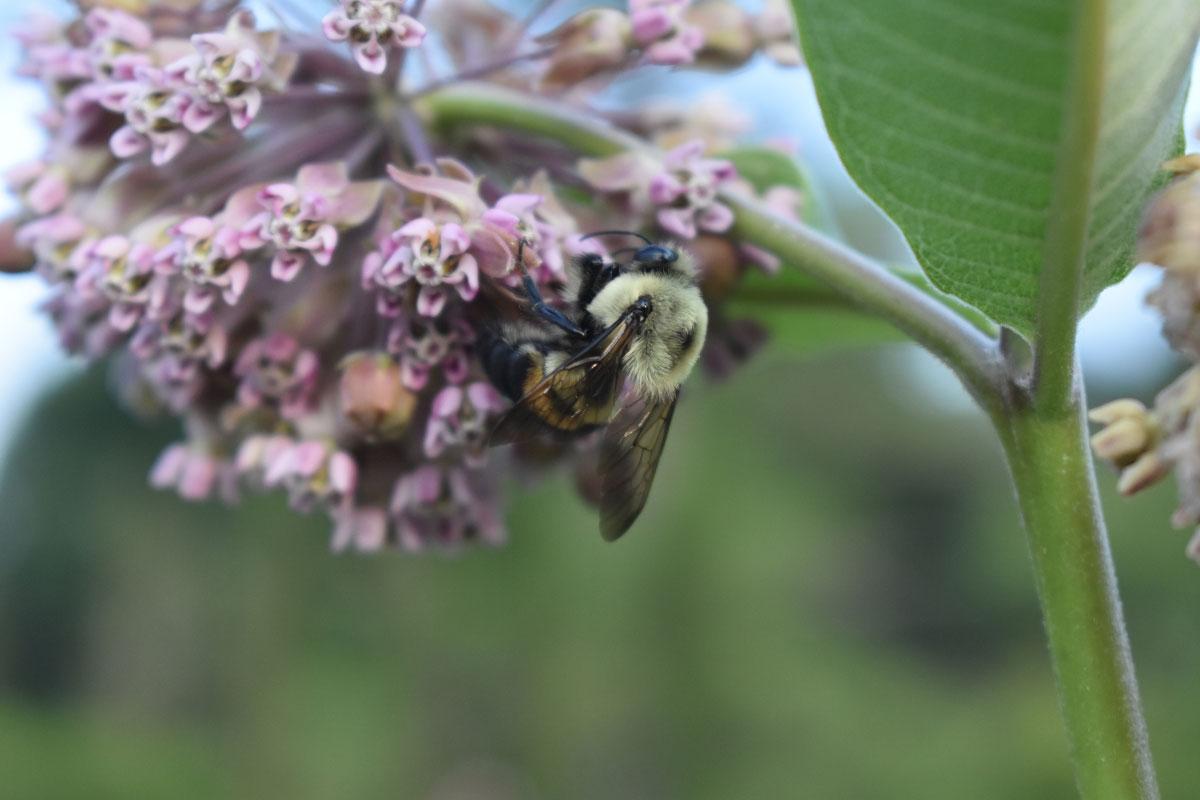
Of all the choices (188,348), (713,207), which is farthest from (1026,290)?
(188,348)

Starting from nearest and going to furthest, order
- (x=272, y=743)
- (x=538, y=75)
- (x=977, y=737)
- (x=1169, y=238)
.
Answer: (x=1169, y=238) < (x=538, y=75) < (x=977, y=737) < (x=272, y=743)

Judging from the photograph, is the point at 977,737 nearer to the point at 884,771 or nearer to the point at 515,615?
the point at 884,771

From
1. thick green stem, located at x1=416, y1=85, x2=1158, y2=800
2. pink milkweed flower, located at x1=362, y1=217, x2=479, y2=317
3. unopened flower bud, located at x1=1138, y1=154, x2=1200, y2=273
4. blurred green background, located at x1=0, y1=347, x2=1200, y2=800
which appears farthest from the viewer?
blurred green background, located at x1=0, y1=347, x2=1200, y2=800

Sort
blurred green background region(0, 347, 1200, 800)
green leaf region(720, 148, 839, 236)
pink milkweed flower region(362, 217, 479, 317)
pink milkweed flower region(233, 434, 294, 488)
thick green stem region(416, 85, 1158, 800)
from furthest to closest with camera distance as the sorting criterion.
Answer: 1. blurred green background region(0, 347, 1200, 800)
2. green leaf region(720, 148, 839, 236)
3. pink milkweed flower region(233, 434, 294, 488)
4. pink milkweed flower region(362, 217, 479, 317)
5. thick green stem region(416, 85, 1158, 800)

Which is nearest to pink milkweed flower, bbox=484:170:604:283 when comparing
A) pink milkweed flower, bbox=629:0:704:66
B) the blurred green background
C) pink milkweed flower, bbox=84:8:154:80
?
pink milkweed flower, bbox=629:0:704:66

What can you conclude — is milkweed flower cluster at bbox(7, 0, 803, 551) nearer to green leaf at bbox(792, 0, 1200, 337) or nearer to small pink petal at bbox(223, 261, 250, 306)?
small pink petal at bbox(223, 261, 250, 306)

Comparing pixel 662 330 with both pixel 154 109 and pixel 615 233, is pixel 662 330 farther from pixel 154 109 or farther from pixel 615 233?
pixel 154 109

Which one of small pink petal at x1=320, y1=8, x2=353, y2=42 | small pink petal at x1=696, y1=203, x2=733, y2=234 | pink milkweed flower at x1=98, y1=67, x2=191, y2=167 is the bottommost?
pink milkweed flower at x1=98, y1=67, x2=191, y2=167
